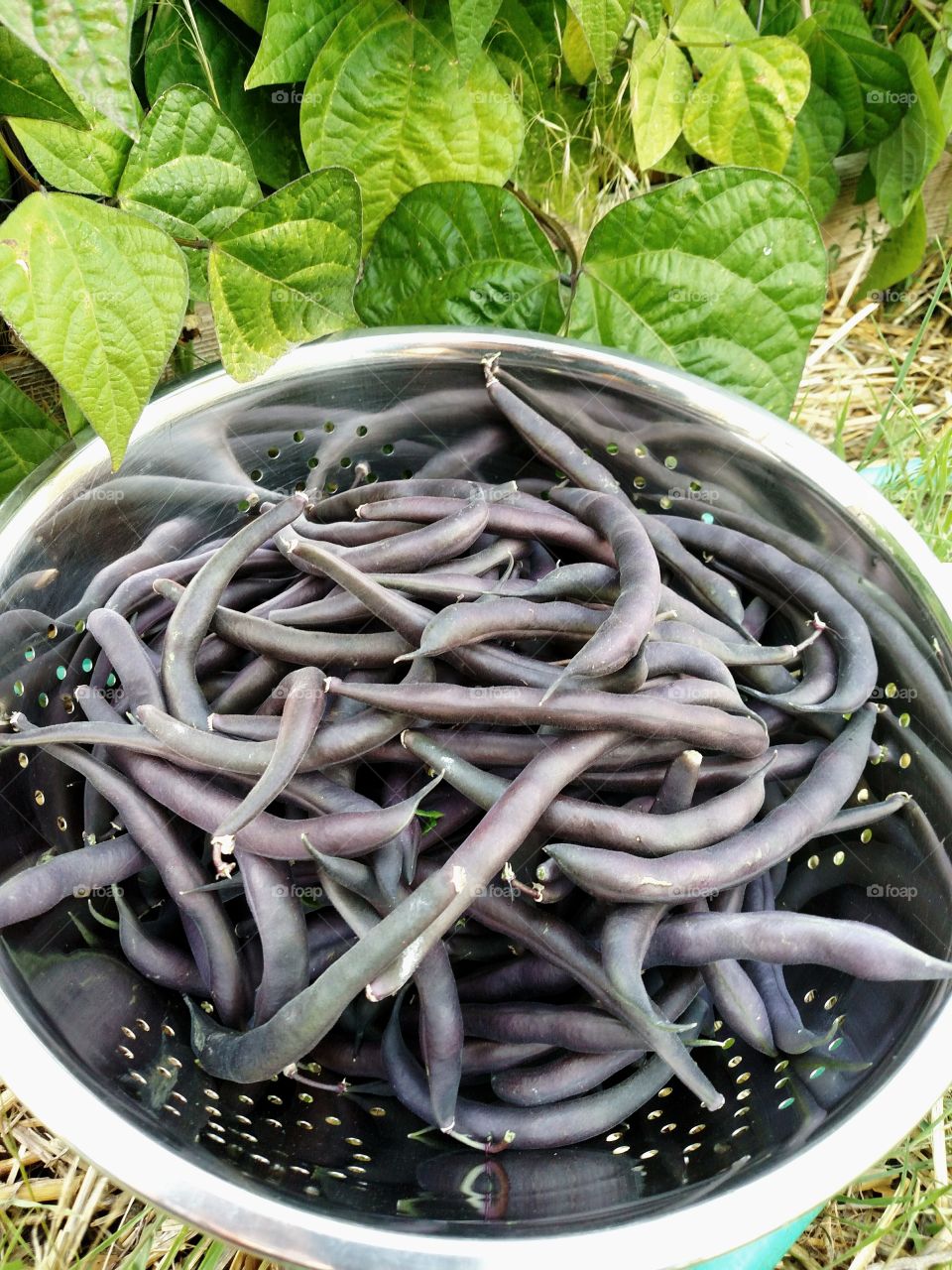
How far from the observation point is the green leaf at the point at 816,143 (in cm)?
195

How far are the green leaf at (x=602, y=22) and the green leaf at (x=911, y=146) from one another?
932 millimetres

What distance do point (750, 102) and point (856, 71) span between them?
473 mm

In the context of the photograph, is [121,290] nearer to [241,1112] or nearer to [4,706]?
[4,706]

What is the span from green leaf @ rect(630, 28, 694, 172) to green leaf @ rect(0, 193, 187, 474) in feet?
2.61

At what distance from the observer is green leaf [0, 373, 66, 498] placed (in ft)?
A: 4.35

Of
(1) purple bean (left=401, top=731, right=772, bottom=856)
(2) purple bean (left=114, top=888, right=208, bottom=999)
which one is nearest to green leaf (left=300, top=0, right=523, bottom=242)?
(1) purple bean (left=401, top=731, right=772, bottom=856)

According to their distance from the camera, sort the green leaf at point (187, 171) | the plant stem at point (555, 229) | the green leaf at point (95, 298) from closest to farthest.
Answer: the green leaf at point (95, 298) < the green leaf at point (187, 171) < the plant stem at point (555, 229)

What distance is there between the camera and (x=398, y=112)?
138 centimetres

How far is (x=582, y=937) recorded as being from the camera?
91 cm

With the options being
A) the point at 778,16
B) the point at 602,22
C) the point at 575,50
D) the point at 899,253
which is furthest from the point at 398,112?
the point at 899,253

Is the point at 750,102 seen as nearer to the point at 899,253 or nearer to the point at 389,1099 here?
the point at 899,253

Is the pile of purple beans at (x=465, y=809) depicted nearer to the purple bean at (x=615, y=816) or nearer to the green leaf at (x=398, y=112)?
the purple bean at (x=615, y=816)

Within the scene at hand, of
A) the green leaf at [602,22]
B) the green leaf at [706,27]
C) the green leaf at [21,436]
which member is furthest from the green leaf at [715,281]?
the green leaf at [21,436]

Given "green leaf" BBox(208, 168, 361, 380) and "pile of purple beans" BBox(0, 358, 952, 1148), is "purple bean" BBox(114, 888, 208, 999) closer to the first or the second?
"pile of purple beans" BBox(0, 358, 952, 1148)
